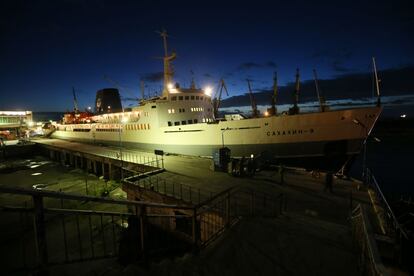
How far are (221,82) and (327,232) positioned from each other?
3213cm

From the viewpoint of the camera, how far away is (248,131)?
20.0m

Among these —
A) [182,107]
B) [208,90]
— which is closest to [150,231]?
[182,107]

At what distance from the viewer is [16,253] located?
11992mm

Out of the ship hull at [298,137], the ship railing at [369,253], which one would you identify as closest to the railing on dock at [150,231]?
the ship railing at [369,253]

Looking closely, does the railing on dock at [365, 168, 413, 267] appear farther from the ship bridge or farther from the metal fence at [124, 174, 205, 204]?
the ship bridge

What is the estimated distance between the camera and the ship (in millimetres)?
17047

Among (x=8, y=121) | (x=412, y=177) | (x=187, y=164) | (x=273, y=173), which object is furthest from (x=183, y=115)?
(x=8, y=121)

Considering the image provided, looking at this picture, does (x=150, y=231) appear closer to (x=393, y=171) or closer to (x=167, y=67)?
(x=167, y=67)

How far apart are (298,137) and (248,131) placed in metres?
4.33

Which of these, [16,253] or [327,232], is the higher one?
[327,232]

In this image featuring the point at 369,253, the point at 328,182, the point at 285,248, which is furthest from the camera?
the point at 328,182

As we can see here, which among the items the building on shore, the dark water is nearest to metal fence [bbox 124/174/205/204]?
the dark water

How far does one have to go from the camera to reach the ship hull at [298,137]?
16.9m

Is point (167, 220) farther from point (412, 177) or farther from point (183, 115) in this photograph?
point (412, 177)
